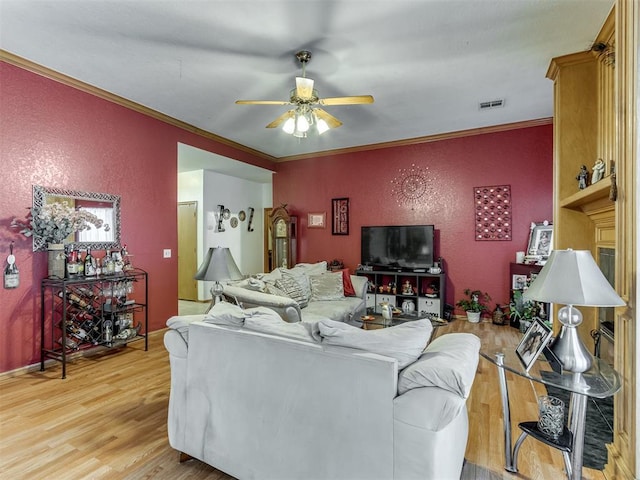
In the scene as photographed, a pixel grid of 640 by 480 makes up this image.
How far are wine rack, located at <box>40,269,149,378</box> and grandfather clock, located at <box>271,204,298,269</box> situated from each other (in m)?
2.71

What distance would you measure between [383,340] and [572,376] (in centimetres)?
92

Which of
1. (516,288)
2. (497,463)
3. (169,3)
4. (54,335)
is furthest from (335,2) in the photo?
(516,288)

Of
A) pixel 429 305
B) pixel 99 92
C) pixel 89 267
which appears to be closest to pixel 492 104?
pixel 429 305

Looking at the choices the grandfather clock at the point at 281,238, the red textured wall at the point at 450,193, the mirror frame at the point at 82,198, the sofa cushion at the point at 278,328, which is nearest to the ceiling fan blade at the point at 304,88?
the sofa cushion at the point at 278,328

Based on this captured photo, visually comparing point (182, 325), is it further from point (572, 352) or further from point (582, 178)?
point (582, 178)

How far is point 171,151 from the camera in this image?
4.41 meters

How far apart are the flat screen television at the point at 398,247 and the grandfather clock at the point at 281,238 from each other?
4.34 feet

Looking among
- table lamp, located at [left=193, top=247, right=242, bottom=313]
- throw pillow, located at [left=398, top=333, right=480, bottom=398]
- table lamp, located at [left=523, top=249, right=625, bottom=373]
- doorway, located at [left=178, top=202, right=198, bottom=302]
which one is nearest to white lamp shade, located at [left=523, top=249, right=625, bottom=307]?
table lamp, located at [left=523, top=249, right=625, bottom=373]

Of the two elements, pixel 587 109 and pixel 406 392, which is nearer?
pixel 406 392

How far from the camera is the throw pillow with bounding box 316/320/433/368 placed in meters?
1.39

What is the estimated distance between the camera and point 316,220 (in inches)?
242

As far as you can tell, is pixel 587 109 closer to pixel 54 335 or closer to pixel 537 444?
pixel 537 444

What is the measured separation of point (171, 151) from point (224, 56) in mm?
1917

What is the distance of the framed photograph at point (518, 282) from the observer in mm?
4574
